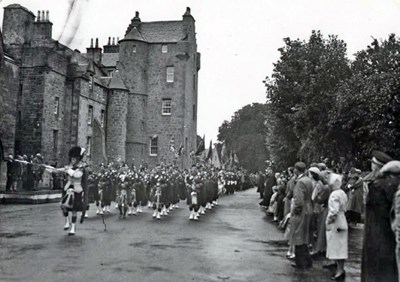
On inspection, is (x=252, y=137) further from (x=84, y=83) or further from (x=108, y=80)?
(x=84, y=83)

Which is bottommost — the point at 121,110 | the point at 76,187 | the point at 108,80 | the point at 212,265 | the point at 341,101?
the point at 212,265

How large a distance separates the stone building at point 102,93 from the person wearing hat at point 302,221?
2224 cm

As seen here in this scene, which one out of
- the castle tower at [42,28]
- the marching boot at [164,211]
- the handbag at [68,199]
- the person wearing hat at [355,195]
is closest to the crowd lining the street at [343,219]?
the person wearing hat at [355,195]

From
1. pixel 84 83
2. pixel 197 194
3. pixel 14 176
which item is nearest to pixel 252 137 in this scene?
pixel 84 83

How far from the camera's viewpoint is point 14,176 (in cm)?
2642

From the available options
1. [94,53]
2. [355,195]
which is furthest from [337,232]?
[94,53]

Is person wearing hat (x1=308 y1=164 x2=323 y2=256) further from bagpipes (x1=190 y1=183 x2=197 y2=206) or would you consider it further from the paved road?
bagpipes (x1=190 y1=183 x2=197 y2=206)

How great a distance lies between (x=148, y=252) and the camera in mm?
10281

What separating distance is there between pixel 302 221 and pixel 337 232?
891mm

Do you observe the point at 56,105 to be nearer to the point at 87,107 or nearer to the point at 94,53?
the point at 87,107

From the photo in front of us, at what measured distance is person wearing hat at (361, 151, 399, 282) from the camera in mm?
6961

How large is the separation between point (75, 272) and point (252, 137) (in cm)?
6835

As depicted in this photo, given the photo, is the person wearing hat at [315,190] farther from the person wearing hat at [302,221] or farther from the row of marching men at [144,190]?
the row of marching men at [144,190]

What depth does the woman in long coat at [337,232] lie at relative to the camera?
340 inches
